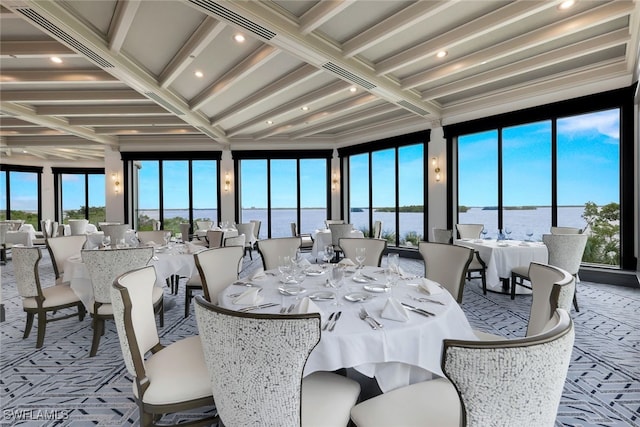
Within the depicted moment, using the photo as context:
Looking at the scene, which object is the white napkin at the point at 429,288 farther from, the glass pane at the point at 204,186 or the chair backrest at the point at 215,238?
the glass pane at the point at 204,186

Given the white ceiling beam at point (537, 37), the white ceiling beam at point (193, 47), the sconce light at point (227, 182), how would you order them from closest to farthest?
the white ceiling beam at point (537, 37) → the white ceiling beam at point (193, 47) → the sconce light at point (227, 182)

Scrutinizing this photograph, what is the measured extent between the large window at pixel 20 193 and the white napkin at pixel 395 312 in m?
15.1

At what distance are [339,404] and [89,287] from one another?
3062mm

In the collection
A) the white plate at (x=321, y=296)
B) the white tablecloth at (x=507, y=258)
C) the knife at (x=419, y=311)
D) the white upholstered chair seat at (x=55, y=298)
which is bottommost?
the white upholstered chair seat at (x=55, y=298)

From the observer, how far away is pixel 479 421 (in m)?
0.91

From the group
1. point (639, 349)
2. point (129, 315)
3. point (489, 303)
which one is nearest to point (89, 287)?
point (129, 315)

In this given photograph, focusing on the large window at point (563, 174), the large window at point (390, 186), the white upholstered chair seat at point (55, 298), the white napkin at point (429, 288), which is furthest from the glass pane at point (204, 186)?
the white napkin at point (429, 288)

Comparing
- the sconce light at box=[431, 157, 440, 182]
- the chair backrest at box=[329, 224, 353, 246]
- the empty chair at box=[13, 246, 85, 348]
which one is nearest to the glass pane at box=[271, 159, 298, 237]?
the chair backrest at box=[329, 224, 353, 246]

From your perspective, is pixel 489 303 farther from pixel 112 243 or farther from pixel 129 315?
pixel 112 243

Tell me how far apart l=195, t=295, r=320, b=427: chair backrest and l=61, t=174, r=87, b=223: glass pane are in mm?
14612

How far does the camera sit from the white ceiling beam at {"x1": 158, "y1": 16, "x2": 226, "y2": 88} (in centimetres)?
372

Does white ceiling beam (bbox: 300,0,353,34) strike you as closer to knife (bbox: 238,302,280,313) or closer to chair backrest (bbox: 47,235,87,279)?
knife (bbox: 238,302,280,313)

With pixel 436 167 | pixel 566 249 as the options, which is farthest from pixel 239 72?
pixel 566 249

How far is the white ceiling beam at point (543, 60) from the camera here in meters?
4.10
